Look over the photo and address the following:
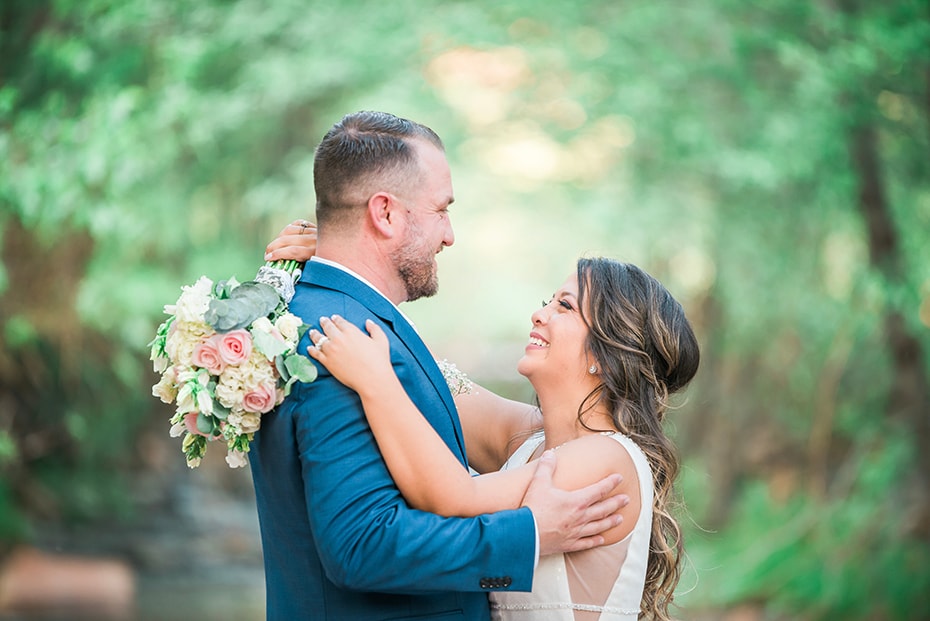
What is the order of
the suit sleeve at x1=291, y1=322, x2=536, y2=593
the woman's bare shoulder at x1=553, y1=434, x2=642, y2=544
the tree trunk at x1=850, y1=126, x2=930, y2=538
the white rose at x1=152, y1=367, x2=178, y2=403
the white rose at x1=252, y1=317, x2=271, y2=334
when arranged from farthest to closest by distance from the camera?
the tree trunk at x1=850, y1=126, x2=930, y2=538 < the woman's bare shoulder at x1=553, y1=434, x2=642, y2=544 < the white rose at x1=152, y1=367, x2=178, y2=403 < the white rose at x1=252, y1=317, x2=271, y2=334 < the suit sleeve at x1=291, y1=322, x2=536, y2=593

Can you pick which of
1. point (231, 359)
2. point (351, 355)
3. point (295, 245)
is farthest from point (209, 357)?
point (295, 245)

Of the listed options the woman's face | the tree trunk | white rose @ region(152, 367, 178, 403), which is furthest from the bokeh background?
white rose @ region(152, 367, 178, 403)

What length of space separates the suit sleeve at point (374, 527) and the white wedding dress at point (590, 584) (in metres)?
0.37

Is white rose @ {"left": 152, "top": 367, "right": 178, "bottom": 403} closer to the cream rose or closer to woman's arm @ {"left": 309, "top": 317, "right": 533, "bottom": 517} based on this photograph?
the cream rose

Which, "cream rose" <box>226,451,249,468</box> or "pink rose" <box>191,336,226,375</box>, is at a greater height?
"pink rose" <box>191,336,226,375</box>

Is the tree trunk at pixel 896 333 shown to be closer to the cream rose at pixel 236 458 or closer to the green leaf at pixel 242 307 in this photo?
the green leaf at pixel 242 307

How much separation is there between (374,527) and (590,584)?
770mm

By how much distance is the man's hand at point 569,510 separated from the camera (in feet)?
8.35

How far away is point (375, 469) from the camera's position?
7.87 feet

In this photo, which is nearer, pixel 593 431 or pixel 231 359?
pixel 231 359

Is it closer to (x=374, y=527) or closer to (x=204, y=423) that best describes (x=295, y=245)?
(x=204, y=423)

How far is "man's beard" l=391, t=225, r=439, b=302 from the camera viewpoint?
2.68 metres

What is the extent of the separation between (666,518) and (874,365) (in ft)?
23.1

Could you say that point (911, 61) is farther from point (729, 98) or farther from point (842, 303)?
point (842, 303)
